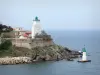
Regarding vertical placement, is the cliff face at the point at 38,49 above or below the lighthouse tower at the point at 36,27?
below

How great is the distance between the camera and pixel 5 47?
174ft

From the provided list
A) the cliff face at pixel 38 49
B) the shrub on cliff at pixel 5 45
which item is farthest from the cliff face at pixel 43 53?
the shrub on cliff at pixel 5 45

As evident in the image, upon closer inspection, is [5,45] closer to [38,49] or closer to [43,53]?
[38,49]

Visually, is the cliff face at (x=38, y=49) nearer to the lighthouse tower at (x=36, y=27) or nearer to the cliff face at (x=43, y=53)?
the cliff face at (x=43, y=53)

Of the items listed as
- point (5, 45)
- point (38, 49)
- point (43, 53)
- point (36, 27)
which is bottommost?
point (43, 53)

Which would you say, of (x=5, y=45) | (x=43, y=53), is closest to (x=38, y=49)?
(x=43, y=53)

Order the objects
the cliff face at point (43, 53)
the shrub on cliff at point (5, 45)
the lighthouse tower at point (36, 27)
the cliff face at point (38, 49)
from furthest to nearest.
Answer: the lighthouse tower at point (36, 27), the shrub on cliff at point (5, 45), the cliff face at point (38, 49), the cliff face at point (43, 53)

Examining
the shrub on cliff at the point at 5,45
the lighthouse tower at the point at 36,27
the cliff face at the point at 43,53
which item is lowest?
the cliff face at the point at 43,53

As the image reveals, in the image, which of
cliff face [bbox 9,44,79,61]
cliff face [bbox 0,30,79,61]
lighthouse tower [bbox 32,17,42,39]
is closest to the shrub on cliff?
cliff face [bbox 0,30,79,61]

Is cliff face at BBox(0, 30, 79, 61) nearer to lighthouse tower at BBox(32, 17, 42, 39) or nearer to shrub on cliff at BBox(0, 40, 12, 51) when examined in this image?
shrub on cliff at BBox(0, 40, 12, 51)

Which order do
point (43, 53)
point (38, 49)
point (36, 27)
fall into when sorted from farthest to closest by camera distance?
point (36, 27)
point (38, 49)
point (43, 53)

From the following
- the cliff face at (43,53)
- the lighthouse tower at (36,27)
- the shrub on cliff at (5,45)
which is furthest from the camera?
the lighthouse tower at (36,27)

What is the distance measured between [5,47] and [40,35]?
5.31 metres

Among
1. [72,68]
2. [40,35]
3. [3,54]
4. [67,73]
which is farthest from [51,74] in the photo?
[40,35]
